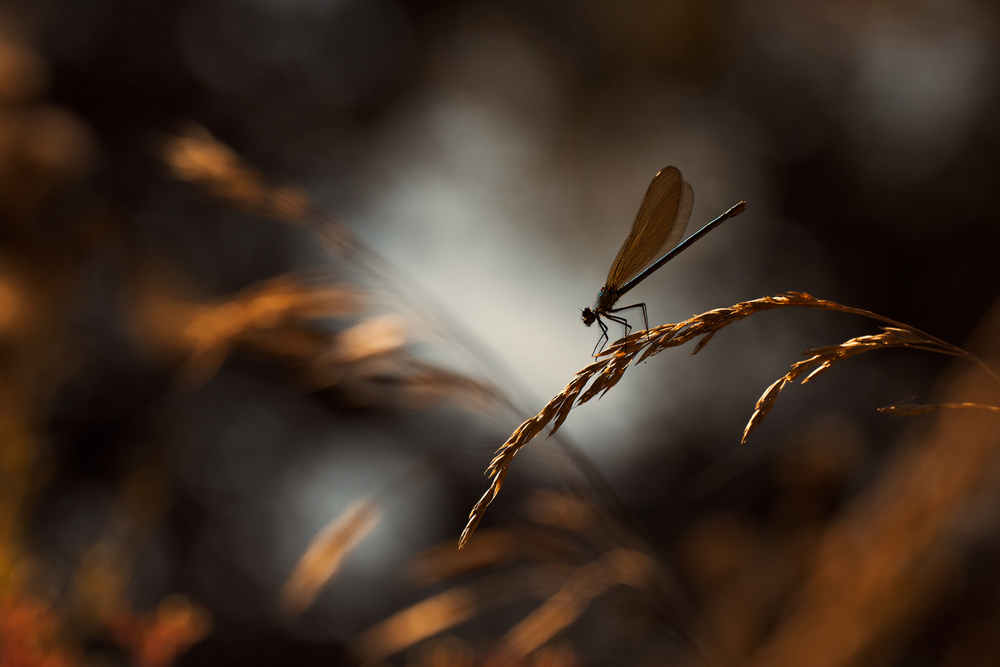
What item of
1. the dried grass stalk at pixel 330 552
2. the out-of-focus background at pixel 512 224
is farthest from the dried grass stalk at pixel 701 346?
the out-of-focus background at pixel 512 224

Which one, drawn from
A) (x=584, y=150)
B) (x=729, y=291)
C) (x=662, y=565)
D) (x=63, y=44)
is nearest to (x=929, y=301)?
(x=729, y=291)

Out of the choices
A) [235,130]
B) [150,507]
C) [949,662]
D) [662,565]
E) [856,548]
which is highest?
[235,130]

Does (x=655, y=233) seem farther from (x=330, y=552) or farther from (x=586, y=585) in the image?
(x=330, y=552)

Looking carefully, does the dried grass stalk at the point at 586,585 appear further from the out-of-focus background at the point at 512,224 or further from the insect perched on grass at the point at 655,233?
the out-of-focus background at the point at 512,224

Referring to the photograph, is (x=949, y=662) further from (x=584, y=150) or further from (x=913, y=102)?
(x=584, y=150)

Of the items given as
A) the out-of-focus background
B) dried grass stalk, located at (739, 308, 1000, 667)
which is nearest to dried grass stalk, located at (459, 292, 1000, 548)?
dried grass stalk, located at (739, 308, 1000, 667)

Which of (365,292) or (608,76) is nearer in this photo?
(365,292)
